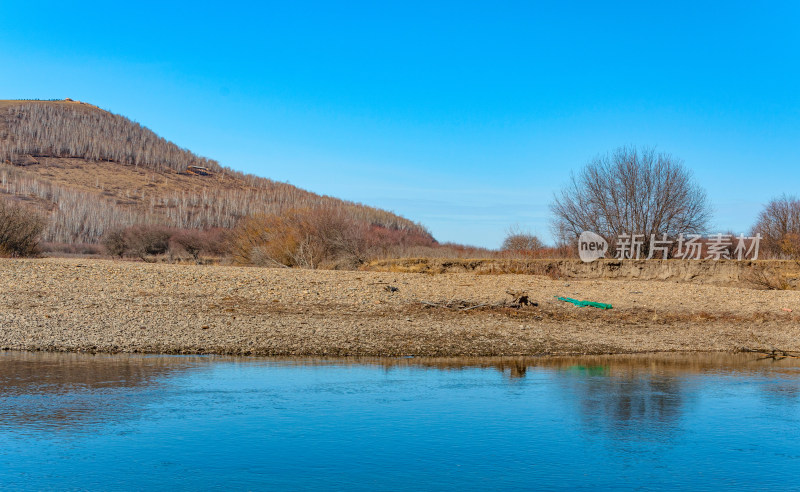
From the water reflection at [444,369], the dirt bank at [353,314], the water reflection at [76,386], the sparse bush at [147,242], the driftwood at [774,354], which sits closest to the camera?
the water reflection at [76,386]

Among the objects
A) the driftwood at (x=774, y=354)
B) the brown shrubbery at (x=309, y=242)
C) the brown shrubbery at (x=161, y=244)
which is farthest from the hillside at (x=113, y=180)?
the driftwood at (x=774, y=354)

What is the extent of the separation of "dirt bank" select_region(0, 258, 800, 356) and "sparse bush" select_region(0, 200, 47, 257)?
553 cm

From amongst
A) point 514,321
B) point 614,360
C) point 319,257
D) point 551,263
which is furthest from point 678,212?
point 614,360

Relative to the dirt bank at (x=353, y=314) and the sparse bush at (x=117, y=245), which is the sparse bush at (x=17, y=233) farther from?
the sparse bush at (x=117, y=245)

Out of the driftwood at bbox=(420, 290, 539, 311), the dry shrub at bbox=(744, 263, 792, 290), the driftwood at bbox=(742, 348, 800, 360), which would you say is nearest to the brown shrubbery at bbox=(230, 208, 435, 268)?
the driftwood at bbox=(420, 290, 539, 311)

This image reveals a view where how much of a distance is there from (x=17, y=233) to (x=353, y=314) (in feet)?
50.6

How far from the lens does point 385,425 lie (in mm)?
7375

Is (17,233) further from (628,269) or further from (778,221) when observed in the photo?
(778,221)

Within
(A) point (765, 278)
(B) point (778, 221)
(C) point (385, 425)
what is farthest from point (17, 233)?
(B) point (778, 221)

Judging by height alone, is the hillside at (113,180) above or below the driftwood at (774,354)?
above

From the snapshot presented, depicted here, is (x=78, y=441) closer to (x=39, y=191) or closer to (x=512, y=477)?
(x=512, y=477)

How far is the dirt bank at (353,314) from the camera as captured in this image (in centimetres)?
1230

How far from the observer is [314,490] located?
17.6ft

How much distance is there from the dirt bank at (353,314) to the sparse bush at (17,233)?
218 inches
